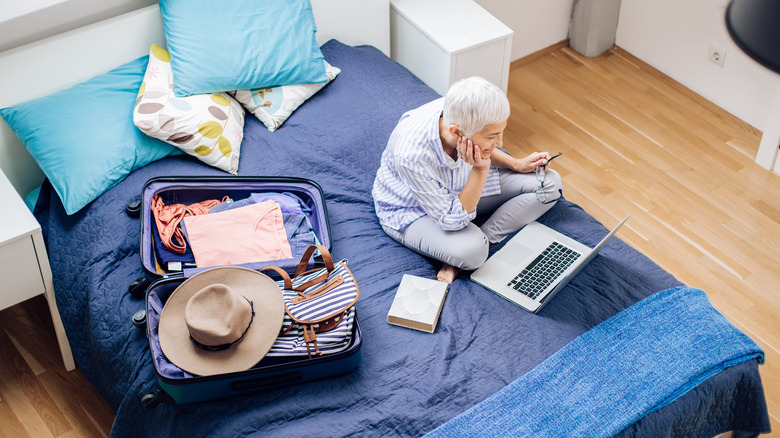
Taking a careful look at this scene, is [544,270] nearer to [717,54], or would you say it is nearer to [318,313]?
[318,313]

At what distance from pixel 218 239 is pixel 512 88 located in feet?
6.47

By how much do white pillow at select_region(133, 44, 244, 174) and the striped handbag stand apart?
0.66 m

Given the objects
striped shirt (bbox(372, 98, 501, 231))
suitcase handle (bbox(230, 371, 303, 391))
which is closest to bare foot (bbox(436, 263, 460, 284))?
striped shirt (bbox(372, 98, 501, 231))

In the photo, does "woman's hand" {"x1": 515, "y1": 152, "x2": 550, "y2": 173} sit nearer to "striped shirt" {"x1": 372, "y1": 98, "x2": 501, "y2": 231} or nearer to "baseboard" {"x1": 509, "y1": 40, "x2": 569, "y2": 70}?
"striped shirt" {"x1": 372, "y1": 98, "x2": 501, "y2": 231}

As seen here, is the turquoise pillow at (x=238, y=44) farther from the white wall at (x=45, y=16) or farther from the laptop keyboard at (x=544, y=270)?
the laptop keyboard at (x=544, y=270)

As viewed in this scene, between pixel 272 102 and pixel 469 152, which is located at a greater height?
pixel 469 152

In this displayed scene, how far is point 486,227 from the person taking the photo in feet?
8.00

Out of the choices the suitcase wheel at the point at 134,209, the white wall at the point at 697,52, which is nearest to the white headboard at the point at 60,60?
the suitcase wheel at the point at 134,209

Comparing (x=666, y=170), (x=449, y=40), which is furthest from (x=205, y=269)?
(x=666, y=170)

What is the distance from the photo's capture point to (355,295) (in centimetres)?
201

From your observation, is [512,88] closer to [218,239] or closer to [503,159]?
[503,159]

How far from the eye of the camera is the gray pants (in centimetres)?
225

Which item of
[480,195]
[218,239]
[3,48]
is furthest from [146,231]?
[480,195]

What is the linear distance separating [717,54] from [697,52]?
0.11 meters
